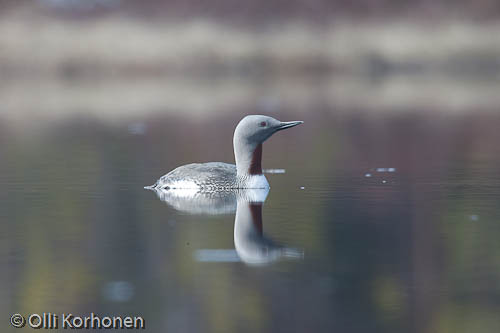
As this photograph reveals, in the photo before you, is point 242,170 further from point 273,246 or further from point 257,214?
point 273,246

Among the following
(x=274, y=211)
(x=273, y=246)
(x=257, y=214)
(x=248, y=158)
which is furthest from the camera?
(x=248, y=158)

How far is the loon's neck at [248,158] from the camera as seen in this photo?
8.75m

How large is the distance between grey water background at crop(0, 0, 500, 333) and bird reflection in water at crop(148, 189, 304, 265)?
3.2 inches

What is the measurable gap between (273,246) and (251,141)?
2.61 metres

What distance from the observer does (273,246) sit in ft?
20.6

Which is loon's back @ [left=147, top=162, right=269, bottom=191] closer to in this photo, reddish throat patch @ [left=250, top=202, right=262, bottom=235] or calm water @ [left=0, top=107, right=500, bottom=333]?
calm water @ [left=0, top=107, right=500, bottom=333]

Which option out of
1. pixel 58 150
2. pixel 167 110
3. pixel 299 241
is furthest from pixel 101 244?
pixel 167 110

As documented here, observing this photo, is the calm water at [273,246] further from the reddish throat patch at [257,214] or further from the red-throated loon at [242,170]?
the red-throated loon at [242,170]

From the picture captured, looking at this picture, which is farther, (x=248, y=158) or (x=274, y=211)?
(x=248, y=158)

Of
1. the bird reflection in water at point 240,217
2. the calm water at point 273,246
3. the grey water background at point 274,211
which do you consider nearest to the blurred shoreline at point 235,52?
the grey water background at point 274,211

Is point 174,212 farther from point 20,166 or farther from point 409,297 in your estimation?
point 20,166

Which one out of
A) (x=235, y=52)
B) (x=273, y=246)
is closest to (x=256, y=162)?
(x=273, y=246)

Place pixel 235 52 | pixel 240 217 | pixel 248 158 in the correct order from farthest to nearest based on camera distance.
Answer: pixel 235 52 < pixel 248 158 < pixel 240 217

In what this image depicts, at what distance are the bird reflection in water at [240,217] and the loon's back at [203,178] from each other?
0.06 m
